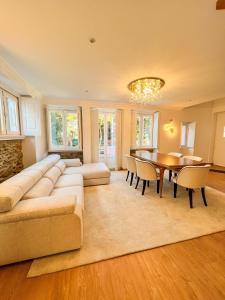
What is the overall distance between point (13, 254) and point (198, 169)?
291cm

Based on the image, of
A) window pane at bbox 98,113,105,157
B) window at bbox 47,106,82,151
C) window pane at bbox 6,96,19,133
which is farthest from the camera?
window pane at bbox 98,113,105,157

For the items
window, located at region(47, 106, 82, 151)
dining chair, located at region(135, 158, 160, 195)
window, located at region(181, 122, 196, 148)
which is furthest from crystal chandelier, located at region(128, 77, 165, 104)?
window, located at region(181, 122, 196, 148)

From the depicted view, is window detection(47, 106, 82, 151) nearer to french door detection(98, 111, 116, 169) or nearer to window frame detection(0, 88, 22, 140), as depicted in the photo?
french door detection(98, 111, 116, 169)

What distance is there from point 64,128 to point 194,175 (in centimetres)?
407

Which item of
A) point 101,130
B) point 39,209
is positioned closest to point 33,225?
point 39,209

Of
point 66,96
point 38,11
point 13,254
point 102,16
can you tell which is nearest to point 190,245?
point 13,254

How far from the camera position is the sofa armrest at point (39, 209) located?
1.40 m

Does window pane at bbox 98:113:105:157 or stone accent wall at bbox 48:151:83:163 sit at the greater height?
window pane at bbox 98:113:105:157

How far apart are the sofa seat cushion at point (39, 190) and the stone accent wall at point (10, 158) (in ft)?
3.29

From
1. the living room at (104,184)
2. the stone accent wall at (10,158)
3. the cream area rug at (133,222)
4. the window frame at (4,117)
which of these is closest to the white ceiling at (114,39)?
the living room at (104,184)

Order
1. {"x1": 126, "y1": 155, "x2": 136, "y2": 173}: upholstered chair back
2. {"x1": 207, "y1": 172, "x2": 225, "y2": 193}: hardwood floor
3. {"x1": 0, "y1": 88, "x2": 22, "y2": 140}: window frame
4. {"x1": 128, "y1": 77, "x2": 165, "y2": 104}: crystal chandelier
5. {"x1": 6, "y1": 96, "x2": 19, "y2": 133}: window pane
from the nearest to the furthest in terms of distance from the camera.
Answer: {"x1": 0, "y1": 88, "x2": 22, "y2": 140}: window frame, {"x1": 128, "y1": 77, "x2": 165, "y2": 104}: crystal chandelier, {"x1": 6, "y1": 96, "x2": 19, "y2": 133}: window pane, {"x1": 126, "y1": 155, "x2": 136, "y2": 173}: upholstered chair back, {"x1": 207, "y1": 172, "x2": 225, "y2": 193}: hardwood floor

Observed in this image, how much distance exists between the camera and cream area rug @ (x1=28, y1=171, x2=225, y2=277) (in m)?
1.59

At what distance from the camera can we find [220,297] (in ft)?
3.92

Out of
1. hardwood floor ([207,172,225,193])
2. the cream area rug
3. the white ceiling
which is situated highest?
the white ceiling
